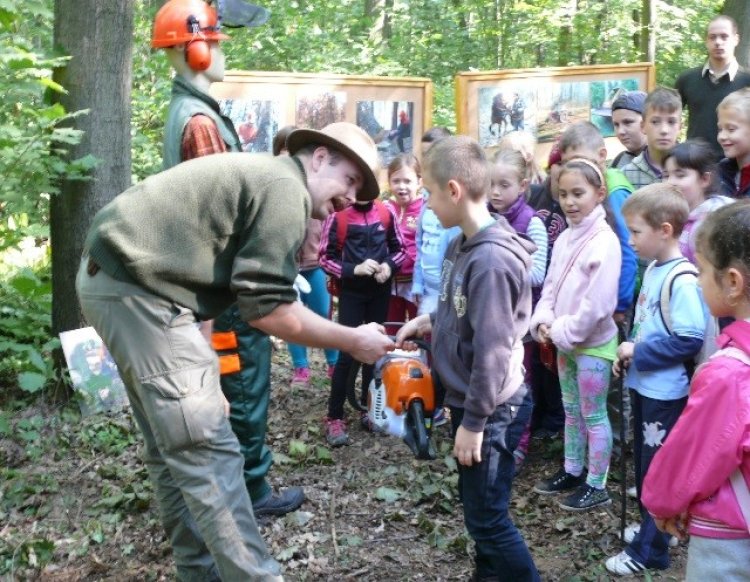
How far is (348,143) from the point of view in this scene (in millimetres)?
3031

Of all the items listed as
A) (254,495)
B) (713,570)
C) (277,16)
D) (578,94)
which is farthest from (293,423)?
(277,16)

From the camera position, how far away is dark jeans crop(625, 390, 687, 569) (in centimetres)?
368

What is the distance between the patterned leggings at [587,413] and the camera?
4.29 metres

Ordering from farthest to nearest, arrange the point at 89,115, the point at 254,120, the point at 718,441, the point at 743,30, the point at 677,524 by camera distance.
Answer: the point at 743,30, the point at 254,120, the point at 89,115, the point at 677,524, the point at 718,441

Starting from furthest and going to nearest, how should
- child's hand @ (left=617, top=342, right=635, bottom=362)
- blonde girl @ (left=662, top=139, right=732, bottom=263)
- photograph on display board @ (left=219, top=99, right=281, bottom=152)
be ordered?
photograph on display board @ (left=219, top=99, right=281, bottom=152), blonde girl @ (left=662, top=139, right=732, bottom=263), child's hand @ (left=617, top=342, right=635, bottom=362)

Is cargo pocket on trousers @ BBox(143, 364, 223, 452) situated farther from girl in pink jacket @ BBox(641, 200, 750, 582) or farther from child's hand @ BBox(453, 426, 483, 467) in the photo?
girl in pink jacket @ BBox(641, 200, 750, 582)

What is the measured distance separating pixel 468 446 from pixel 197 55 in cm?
233

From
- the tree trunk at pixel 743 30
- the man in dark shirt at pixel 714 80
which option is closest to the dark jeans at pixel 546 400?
the man in dark shirt at pixel 714 80

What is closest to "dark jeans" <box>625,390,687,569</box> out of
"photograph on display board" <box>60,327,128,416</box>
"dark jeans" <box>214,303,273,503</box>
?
"dark jeans" <box>214,303,273,503</box>

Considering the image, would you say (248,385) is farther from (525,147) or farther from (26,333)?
(26,333)

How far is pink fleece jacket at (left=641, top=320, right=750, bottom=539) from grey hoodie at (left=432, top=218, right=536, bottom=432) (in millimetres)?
802

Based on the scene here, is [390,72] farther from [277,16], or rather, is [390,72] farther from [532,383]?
[532,383]

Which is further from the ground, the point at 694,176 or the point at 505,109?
the point at 505,109

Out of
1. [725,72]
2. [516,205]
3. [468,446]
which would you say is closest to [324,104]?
A: [516,205]
